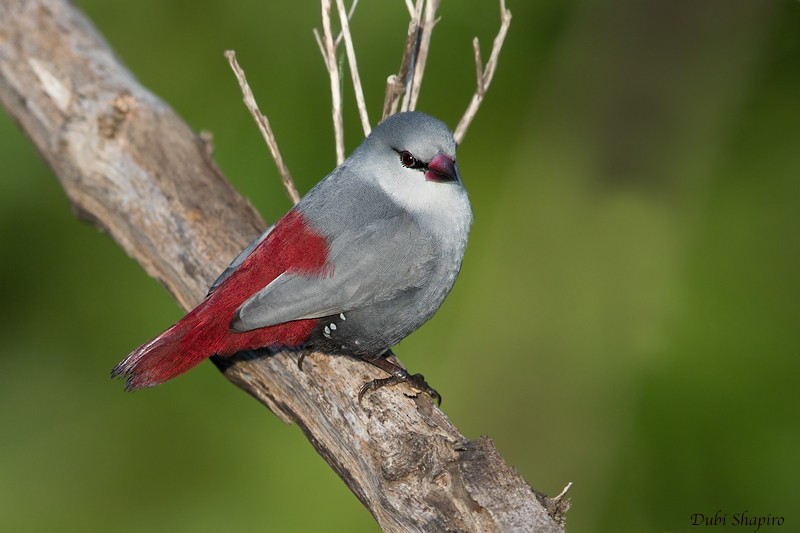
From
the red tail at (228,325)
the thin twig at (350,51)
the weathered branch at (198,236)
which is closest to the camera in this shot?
the weathered branch at (198,236)

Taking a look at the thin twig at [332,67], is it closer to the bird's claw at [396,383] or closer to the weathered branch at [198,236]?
the weathered branch at [198,236]

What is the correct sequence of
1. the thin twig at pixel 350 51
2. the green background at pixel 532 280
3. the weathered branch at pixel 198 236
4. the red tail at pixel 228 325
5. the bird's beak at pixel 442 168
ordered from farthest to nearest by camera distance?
the green background at pixel 532 280 < the thin twig at pixel 350 51 < the bird's beak at pixel 442 168 < the red tail at pixel 228 325 < the weathered branch at pixel 198 236

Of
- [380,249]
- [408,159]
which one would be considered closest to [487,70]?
[408,159]

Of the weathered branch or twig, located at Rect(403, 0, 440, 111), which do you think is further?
twig, located at Rect(403, 0, 440, 111)

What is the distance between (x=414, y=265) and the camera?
2570mm

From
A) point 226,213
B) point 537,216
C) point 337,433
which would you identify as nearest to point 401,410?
point 337,433

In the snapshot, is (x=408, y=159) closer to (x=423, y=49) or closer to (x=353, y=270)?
(x=353, y=270)

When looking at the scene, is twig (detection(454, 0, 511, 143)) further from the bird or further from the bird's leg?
the bird's leg

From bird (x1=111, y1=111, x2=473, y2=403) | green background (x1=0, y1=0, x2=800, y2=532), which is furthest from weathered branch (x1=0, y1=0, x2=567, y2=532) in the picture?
green background (x1=0, y1=0, x2=800, y2=532)

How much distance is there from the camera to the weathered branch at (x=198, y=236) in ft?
7.42

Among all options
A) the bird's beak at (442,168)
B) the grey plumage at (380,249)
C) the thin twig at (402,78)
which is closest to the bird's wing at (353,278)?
the grey plumage at (380,249)

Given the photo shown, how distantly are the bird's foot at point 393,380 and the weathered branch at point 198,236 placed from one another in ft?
0.09

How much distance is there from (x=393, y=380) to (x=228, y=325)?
0.50 m

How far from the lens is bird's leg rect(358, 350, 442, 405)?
2627 millimetres
